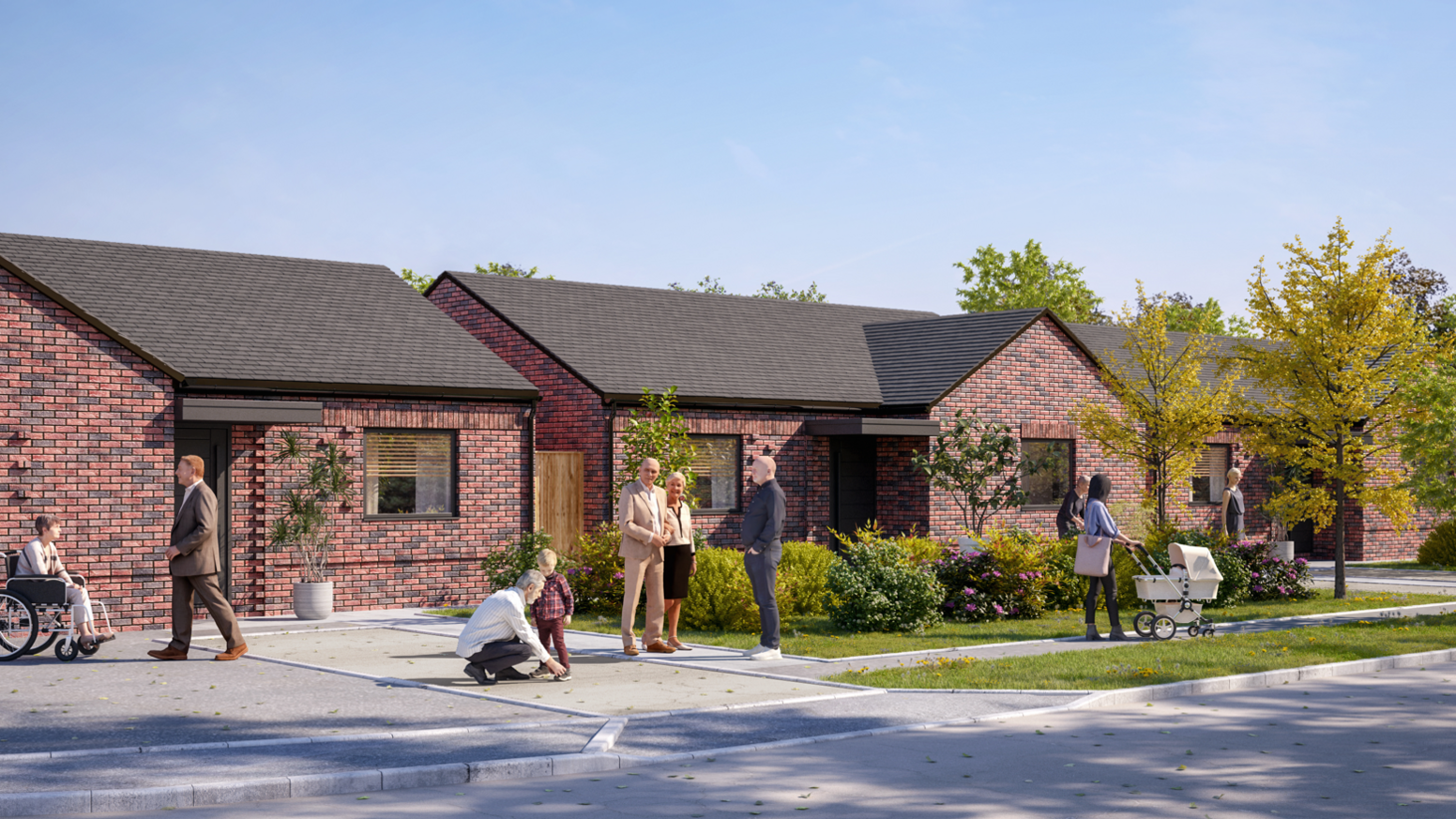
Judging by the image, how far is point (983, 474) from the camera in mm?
24141

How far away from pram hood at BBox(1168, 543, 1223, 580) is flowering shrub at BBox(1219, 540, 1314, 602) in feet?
14.1

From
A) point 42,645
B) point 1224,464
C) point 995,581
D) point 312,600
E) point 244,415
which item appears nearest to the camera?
point 42,645

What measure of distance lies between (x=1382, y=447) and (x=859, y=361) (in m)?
10.3

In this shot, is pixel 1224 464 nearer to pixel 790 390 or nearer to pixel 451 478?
pixel 790 390

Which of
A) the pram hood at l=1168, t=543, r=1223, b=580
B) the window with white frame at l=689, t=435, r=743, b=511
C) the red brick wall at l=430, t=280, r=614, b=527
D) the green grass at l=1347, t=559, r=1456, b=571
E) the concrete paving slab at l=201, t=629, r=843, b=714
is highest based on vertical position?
the red brick wall at l=430, t=280, r=614, b=527

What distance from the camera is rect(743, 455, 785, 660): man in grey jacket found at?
13461 millimetres

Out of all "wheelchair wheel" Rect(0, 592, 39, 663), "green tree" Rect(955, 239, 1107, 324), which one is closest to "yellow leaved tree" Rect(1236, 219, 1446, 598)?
"wheelchair wheel" Rect(0, 592, 39, 663)

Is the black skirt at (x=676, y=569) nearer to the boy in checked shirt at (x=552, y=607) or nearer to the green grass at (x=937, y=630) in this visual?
the green grass at (x=937, y=630)

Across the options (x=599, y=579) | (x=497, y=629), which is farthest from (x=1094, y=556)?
(x=497, y=629)

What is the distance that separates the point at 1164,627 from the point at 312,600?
1024 cm

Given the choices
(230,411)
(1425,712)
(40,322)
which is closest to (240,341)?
(230,411)

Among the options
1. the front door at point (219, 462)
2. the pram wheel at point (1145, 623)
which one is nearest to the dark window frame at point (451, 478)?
the front door at point (219, 462)

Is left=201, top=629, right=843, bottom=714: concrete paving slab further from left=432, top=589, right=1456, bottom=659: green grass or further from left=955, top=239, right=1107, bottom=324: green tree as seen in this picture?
left=955, top=239, right=1107, bottom=324: green tree

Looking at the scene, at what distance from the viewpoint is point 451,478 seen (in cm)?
2033
